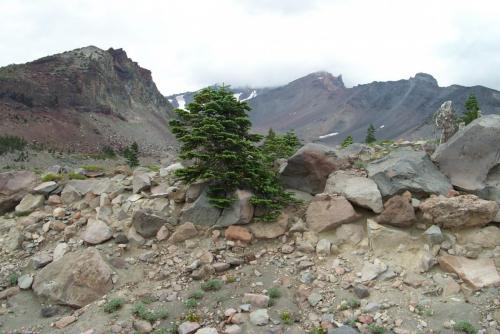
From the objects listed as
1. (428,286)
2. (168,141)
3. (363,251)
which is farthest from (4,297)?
(168,141)

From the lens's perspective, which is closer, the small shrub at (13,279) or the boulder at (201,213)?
the small shrub at (13,279)

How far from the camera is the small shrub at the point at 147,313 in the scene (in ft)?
32.0

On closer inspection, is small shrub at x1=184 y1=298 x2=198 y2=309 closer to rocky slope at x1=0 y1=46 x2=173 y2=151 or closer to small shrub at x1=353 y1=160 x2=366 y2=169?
small shrub at x1=353 y1=160 x2=366 y2=169

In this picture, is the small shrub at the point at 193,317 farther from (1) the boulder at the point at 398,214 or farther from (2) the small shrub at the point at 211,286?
(1) the boulder at the point at 398,214

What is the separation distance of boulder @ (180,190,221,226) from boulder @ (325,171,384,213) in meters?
3.99

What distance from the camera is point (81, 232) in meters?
13.5

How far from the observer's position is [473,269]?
10156 mm

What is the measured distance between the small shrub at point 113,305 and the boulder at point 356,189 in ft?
24.2

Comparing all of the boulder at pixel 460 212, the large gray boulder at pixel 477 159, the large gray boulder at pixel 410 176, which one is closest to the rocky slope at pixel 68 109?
the large gray boulder at pixel 410 176

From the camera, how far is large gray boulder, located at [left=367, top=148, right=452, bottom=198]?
12.5 metres

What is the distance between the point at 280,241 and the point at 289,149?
6080mm

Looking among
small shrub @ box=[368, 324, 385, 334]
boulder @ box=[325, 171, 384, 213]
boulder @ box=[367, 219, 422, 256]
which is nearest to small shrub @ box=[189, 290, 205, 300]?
small shrub @ box=[368, 324, 385, 334]

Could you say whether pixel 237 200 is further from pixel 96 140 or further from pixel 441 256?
pixel 96 140

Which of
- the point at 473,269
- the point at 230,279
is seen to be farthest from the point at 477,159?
the point at 230,279
